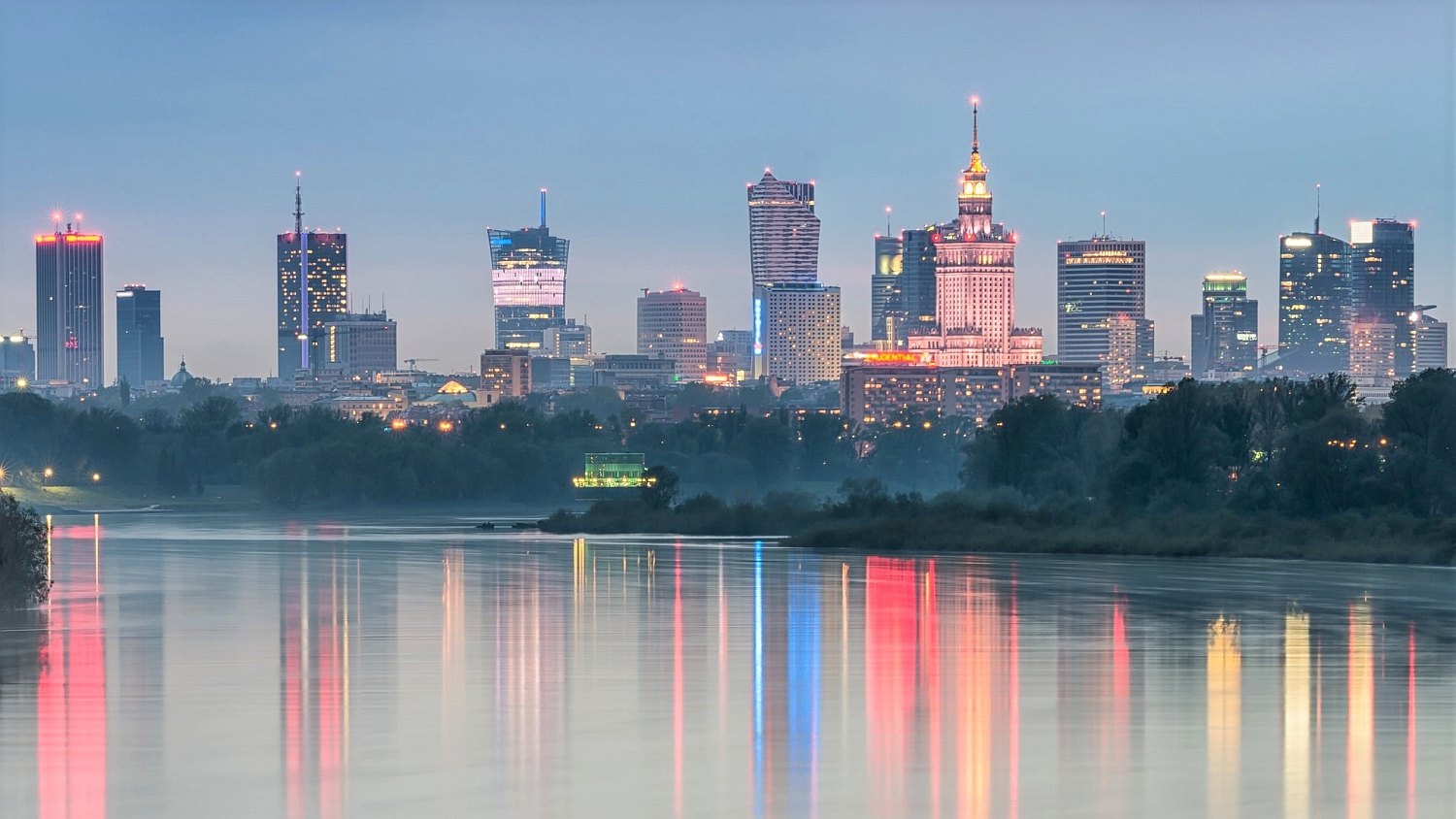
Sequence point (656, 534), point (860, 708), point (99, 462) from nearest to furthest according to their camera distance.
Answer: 1. point (860, 708)
2. point (656, 534)
3. point (99, 462)

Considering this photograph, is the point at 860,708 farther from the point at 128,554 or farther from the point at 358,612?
the point at 128,554

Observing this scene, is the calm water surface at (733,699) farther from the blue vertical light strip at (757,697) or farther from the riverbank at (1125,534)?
the riverbank at (1125,534)

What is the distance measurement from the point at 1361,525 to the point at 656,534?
4256cm

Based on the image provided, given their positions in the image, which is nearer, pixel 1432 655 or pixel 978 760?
pixel 978 760

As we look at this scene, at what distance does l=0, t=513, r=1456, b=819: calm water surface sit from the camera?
26359 mm

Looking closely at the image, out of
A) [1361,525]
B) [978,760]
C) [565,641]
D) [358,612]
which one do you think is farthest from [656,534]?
[978,760]

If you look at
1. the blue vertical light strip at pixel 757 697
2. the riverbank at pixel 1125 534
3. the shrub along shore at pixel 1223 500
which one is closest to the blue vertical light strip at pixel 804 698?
the blue vertical light strip at pixel 757 697

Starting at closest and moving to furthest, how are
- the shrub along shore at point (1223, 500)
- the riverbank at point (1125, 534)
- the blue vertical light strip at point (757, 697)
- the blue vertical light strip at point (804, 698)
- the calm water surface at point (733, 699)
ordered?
the calm water surface at point (733, 699) → the blue vertical light strip at point (757, 697) → the blue vertical light strip at point (804, 698) → the riverbank at point (1125, 534) → the shrub along shore at point (1223, 500)

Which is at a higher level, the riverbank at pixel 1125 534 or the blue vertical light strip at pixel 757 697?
the blue vertical light strip at pixel 757 697

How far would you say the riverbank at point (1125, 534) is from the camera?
79.8 metres

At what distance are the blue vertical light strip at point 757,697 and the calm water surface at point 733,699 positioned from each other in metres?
0.11

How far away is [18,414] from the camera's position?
19062 centimetres

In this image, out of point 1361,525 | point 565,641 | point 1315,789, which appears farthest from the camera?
point 1361,525

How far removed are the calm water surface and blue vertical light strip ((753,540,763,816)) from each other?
0.37 ft
